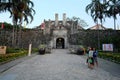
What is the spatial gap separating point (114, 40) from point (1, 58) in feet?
100

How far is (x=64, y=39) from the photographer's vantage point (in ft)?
195

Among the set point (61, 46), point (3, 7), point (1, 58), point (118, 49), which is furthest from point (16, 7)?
point (61, 46)

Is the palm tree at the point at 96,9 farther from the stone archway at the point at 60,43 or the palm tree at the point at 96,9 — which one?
the stone archway at the point at 60,43

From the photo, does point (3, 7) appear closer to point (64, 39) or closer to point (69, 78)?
point (64, 39)

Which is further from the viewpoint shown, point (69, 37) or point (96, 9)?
point (69, 37)

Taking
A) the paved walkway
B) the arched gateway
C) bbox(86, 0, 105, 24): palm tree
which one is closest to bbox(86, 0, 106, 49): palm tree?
bbox(86, 0, 105, 24): palm tree

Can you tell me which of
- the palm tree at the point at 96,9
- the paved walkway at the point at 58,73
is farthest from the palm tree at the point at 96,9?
the paved walkway at the point at 58,73

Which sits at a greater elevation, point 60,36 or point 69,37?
point 60,36

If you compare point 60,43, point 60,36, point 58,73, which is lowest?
point 58,73

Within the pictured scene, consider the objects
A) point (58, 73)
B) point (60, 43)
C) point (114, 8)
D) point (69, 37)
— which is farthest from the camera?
point (60, 43)

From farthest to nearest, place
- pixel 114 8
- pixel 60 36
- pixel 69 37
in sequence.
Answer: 1. pixel 60 36
2. pixel 69 37
3. pixel 114 8

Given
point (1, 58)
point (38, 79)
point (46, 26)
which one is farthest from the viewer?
point (46, 26)

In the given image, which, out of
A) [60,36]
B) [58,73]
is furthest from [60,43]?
[58,73]

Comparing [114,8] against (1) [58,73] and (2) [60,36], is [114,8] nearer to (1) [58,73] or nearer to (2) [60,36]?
(2) [60,36]
